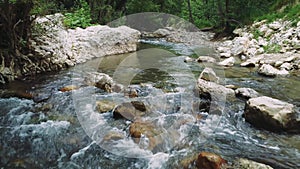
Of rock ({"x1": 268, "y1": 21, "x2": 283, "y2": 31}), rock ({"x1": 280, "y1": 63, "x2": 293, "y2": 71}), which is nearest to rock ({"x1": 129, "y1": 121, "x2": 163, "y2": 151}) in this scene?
rock ({"x1": 280, "y1": 63, "x2": 293, "y2": 71})

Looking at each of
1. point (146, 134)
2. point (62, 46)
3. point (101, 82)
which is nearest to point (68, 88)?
point (101, 82)

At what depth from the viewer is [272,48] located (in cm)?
1010

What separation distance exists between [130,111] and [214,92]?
6.05ft

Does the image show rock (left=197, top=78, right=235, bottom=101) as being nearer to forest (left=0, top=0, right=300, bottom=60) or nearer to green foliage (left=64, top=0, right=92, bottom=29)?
forest (left=0, top=0, right=300, bottom=60)

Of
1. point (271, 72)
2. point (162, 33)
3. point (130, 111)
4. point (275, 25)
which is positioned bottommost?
point (130, 111)

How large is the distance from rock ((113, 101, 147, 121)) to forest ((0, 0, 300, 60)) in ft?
10.8

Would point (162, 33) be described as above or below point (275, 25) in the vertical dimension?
below

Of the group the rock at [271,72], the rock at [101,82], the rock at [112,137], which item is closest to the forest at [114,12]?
the rock at [101,82]

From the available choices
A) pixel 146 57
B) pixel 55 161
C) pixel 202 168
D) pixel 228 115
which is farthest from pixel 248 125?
pixel 146 57

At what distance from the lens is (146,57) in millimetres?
10688

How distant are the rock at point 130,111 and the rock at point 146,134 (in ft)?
1.02

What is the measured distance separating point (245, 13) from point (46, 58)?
13.5m

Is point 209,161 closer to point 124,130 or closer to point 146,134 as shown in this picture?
point 146,134

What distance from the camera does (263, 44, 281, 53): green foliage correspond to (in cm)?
968
